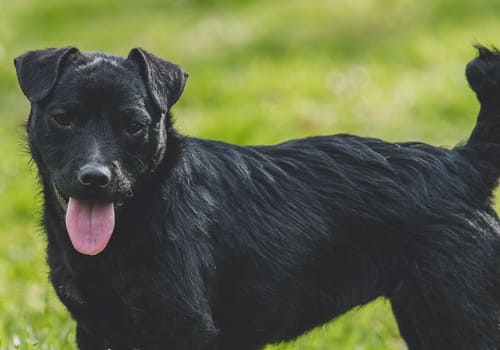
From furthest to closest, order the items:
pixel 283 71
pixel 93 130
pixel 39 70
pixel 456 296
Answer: pixel 283 71 → pixel 456 296 → pixel 39 70 → pixel 93 130

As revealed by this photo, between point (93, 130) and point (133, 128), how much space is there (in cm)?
19

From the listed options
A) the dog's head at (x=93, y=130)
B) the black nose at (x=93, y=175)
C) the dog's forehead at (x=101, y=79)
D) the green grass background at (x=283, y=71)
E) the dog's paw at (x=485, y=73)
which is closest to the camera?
the black nose at (x=93, y=175)

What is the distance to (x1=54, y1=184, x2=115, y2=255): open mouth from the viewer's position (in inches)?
192

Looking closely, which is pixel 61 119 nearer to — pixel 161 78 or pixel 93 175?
pixel 93 175

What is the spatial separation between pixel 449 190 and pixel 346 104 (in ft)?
23.7

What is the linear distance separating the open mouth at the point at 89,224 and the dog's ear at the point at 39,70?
504mm

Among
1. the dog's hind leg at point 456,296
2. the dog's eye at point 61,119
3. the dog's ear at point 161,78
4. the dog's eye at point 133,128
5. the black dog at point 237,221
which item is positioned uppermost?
the dog's ear at point 161,78

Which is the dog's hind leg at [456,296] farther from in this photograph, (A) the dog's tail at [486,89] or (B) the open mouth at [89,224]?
(B) the open mouth at [89,224]

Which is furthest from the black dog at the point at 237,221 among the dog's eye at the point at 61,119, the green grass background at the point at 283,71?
the green grass background at the point at 283,71

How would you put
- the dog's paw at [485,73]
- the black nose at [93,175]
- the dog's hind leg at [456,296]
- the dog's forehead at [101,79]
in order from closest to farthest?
1. the black nose at [93,175]
2. the dog's forehead at [101,79]
3. the dog's hind leg at [456,296]
4. the dog's paw at [485,73]

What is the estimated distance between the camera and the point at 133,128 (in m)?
4.96

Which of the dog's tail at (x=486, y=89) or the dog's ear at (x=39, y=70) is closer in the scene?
the dog's ear at (x=39, y=70)

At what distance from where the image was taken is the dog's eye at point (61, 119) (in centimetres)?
491

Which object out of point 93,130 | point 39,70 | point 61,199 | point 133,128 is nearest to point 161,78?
point 133,128
